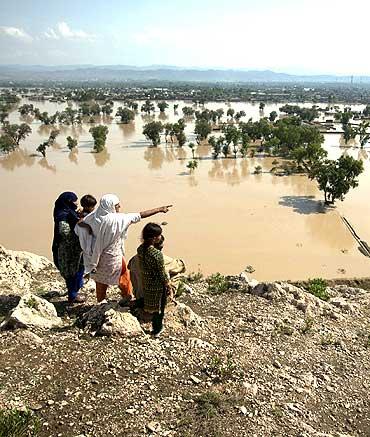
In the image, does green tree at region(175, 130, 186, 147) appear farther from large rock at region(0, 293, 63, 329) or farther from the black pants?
the black pants

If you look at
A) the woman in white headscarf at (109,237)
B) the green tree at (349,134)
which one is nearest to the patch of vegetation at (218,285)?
the woman in white headscarf at (109,237)

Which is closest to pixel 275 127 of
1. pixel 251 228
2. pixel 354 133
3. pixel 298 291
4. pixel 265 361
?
pixel 354 133

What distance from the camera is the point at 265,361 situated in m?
5.77

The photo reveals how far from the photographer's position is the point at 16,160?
133 feet

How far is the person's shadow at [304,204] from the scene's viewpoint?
26.2 m

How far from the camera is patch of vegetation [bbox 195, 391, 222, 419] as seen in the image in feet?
14.7

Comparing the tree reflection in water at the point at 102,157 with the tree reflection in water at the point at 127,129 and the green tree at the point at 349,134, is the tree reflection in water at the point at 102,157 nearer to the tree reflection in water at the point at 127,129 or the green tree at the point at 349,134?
the tree reflection in water at the point at 127,129

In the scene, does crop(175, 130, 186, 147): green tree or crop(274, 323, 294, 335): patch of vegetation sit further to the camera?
crop(175, 130, 186, 147): green tree

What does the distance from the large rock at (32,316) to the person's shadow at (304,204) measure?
21.7m

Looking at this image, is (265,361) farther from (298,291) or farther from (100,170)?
(100,170)

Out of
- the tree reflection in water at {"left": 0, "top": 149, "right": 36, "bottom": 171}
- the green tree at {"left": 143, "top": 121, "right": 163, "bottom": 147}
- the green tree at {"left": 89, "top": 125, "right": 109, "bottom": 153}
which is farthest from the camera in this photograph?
the green tree at {"left": 143, "top": 121, "right": 163, "bottom": 147}

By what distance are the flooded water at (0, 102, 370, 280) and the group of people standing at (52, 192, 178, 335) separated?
11251mm

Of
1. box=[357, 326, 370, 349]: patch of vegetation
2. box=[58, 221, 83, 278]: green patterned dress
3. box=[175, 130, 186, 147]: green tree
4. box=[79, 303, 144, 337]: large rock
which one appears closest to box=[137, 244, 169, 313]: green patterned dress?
box=[79, 303, 144, 337]: large rock

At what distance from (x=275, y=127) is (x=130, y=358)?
45665 millimetres
